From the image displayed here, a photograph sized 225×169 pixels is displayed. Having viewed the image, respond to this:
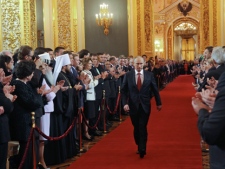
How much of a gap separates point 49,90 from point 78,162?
1.72 metres

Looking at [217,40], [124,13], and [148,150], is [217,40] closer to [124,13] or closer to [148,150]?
[124,13]

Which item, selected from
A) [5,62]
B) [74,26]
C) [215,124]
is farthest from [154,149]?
[74,26]

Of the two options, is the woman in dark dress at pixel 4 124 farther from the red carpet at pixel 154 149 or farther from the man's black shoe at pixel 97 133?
the man's black shoe at pixel 97 133

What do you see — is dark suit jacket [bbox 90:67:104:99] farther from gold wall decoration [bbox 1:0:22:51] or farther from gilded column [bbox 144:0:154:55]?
gilded column [bbox 144:0:154:55]

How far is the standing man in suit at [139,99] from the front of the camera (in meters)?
8.82

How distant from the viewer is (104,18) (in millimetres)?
23234

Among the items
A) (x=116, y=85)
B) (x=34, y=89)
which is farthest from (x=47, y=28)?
(x=34, y=89)

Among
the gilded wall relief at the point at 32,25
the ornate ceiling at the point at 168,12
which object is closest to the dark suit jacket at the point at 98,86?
the gilded wall relief at the point at 32,25

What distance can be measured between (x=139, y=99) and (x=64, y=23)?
14.4m

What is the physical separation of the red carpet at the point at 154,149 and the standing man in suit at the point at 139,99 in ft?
1.36

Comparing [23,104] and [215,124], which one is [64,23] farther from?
[215,124]

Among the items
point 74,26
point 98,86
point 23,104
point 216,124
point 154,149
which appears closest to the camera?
point 216,124

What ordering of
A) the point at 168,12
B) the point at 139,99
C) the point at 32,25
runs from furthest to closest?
the point at 168,12, the point at 32,25, the point at 139,99

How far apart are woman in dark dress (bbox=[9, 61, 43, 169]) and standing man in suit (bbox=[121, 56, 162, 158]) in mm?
2471
